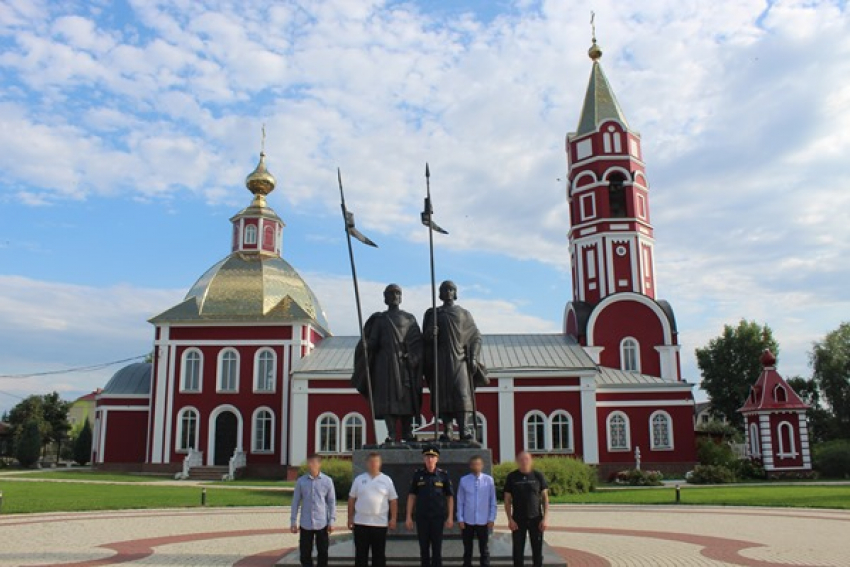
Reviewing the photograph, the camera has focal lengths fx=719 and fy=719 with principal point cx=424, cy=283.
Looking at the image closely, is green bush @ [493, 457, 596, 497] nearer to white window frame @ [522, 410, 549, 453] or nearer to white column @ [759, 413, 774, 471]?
white window frame @ [522, 410, 549, 453]

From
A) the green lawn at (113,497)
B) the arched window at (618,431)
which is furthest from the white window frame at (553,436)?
Answer: the green lawn at (113,497)

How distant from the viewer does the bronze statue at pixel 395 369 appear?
1049 centimetres

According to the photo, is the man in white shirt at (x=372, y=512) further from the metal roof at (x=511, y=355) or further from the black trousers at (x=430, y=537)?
the metal roof at (x=511, y=355)

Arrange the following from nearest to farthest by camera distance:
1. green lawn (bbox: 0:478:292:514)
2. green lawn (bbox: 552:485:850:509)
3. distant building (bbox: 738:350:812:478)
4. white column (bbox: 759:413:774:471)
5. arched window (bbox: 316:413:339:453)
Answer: green lawn (bbox: 0:478:292:514) → green lawn (bbox: 552:485:850:509) → distant building (bbox: 738:350:812:478) → white column (bbox: 759:413:774:471) → arched window (bbox: 316:413:339:453)

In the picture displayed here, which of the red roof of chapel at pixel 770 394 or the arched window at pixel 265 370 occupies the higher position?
the arched window at pixel 265 370

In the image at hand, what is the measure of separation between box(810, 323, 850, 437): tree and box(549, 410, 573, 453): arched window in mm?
A: 23612

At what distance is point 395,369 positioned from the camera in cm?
1052

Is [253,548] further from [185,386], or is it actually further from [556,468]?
[185,386]

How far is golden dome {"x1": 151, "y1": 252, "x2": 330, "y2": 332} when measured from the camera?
118ft

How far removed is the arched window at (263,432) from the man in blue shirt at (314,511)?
92.2ft

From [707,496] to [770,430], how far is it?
536 inches

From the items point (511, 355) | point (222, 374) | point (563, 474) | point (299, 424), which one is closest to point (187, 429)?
point (222, 374)

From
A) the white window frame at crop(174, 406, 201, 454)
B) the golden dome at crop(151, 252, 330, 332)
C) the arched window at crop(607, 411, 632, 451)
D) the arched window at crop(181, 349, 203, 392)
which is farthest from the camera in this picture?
the golden dome at crop(151, 252, 330, 332)

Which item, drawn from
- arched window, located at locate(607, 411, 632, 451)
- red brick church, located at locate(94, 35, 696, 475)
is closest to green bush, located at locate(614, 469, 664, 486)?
red brick church, located at locate(94, 35, 696, 475)
